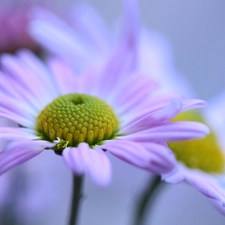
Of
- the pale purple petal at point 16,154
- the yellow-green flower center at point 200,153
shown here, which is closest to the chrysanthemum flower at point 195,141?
the yellow-green flower center at point 200,153

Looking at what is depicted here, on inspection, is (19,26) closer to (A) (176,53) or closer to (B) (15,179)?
(B) (15,179)

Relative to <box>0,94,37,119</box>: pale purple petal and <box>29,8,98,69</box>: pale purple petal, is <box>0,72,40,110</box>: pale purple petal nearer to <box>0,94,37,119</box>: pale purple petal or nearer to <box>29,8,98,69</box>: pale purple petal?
<box>0,94,37,119</box>: pale purple petal

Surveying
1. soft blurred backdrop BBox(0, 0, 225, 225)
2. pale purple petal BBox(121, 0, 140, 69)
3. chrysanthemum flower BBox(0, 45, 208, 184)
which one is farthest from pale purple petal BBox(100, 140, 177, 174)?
soft blurred backdrop BBox(0, 0, 225, 225)

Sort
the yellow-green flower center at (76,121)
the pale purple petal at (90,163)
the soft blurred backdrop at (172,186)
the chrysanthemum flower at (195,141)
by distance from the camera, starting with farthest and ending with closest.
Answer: the soft blurred backdrop at (172,186) < the chrysanthemum flower at (195,141) < the yellow-green flower center at (76,121) < the pale purple petal at (90,163)

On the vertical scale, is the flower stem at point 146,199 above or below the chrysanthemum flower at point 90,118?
below

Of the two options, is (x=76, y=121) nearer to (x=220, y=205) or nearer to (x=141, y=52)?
(x=220, y=205)

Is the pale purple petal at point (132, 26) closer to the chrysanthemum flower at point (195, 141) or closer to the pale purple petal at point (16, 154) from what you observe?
the chrysanthemum flower at point (195, 141)

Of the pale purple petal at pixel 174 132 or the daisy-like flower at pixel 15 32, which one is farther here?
the daisy-like flower at pixel 15 32
